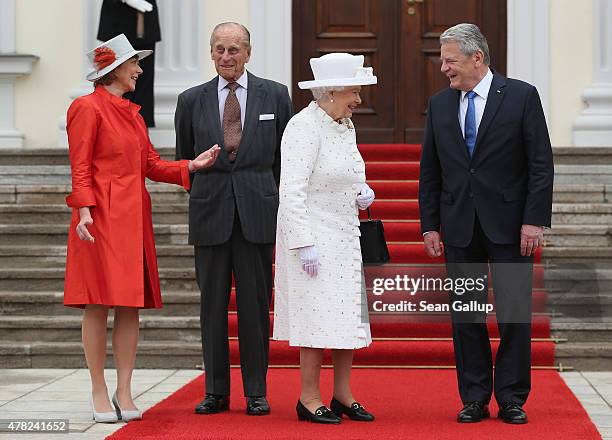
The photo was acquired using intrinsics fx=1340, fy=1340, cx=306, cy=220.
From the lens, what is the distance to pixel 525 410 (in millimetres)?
6227

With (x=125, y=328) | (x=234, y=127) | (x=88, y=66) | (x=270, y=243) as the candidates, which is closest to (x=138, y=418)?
(x=125, y=328)

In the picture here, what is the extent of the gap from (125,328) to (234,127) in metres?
1.09

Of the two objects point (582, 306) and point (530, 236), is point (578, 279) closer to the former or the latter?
point (582, 306)

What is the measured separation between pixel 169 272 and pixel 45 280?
0.80 m

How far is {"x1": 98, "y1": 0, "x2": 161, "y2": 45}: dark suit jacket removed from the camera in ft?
32.2

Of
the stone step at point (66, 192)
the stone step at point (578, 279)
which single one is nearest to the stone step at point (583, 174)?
the stone step at point (66, 192)

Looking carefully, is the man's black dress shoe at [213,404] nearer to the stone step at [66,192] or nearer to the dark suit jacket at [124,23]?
the stone step at [66,192]

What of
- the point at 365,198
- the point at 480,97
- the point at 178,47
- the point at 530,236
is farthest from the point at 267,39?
the point at 530,236

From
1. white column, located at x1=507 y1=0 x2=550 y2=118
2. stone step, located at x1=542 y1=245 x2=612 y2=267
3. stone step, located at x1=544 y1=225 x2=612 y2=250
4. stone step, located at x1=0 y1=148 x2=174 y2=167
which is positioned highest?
white column, located at x1=507 y1=0 x2=550 y2=118

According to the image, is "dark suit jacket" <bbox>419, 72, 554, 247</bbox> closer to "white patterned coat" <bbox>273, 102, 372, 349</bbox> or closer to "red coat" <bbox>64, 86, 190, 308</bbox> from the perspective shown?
"white patterned coat" <bbox>273, 102, 372, 349</bbox>

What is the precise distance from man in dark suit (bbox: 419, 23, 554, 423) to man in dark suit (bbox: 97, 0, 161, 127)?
427cm

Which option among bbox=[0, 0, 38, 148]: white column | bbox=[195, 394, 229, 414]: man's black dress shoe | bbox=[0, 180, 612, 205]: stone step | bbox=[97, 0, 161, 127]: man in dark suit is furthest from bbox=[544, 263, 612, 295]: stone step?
bbox=[0, 0, 38, 148]: white column

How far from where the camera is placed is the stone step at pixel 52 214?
9.20 metres

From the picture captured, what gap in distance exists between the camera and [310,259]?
575 centimetres
